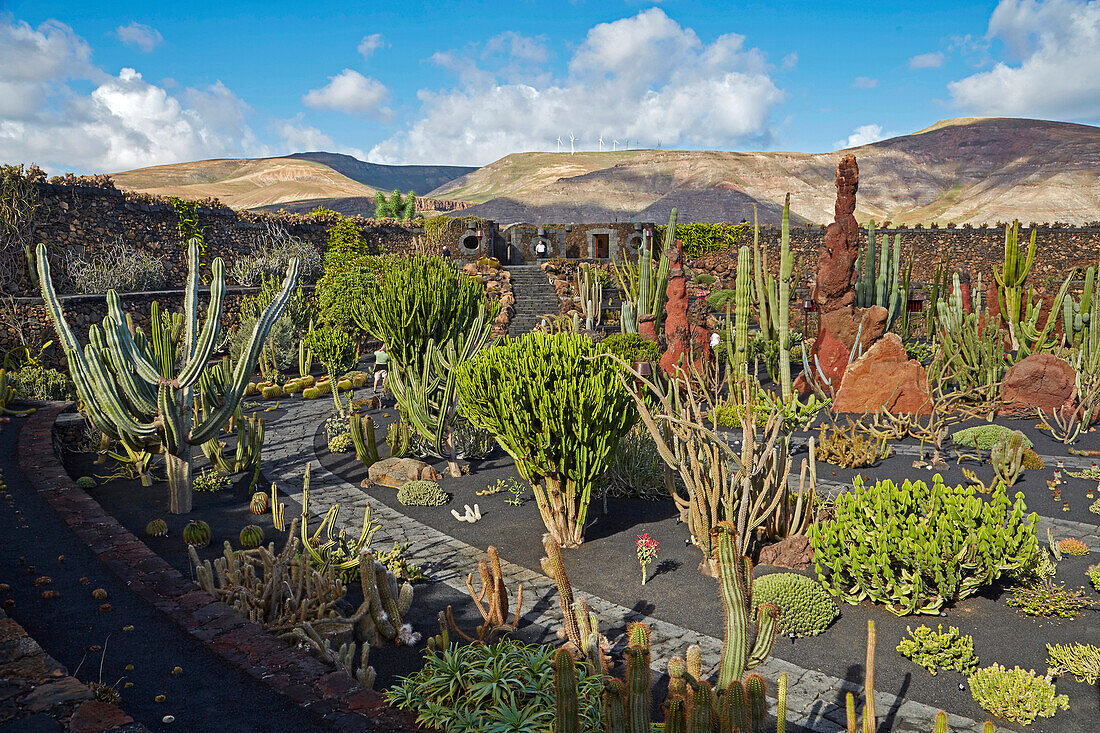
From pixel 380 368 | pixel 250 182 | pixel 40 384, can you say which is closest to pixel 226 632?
pixel 380 368

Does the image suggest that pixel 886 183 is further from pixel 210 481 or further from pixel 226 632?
pixel 226 632

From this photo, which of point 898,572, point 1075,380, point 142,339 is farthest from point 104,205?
point 1075,380

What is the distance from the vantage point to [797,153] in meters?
101

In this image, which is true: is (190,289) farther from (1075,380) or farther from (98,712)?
(1075,380)

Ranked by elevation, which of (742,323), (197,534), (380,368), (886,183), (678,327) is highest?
(886,183)

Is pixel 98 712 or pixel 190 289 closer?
pixel 98 712

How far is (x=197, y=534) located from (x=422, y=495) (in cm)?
249

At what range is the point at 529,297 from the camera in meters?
24.5

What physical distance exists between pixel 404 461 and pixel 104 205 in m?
15.8

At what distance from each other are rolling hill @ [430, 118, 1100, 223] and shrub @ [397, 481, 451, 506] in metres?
68.0

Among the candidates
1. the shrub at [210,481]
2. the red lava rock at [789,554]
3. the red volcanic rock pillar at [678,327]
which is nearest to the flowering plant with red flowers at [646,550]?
the red lava rock at [789,554]

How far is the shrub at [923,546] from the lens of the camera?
5113mm

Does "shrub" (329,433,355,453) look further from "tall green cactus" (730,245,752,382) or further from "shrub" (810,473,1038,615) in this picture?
"shrub" (810,473,1038,615)

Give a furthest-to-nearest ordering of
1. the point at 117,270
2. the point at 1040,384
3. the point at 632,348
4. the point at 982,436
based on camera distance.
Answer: the point at 117,270 < the point at 632,348 < the point at 1040,384 < the point at 982,436
